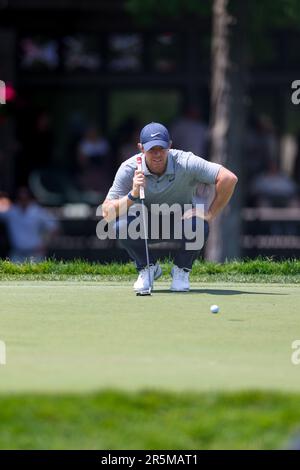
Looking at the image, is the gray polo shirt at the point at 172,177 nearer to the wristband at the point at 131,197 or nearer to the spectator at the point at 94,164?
the wristband at the point at 131,197

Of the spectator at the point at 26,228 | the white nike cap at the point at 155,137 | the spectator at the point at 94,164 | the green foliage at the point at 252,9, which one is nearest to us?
the white nike cap at the point at 155,137

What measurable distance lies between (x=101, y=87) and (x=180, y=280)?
14.3 meters

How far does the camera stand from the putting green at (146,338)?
7941 millimetres

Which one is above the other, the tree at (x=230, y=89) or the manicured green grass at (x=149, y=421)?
the tree at (x=230, y=89)

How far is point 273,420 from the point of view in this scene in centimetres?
731

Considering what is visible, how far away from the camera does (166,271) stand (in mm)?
12844

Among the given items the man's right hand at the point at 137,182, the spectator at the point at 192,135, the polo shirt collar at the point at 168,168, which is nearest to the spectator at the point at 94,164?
the spectator at the point at 192,135

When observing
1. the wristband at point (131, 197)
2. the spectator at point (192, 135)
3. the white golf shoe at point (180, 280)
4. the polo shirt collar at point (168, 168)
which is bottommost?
the white golf shoe at point (180, 280)

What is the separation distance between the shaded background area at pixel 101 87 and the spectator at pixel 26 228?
414cm

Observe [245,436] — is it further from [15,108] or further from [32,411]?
[15,108]

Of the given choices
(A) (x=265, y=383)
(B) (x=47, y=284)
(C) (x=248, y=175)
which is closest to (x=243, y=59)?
(C) (x=248, y=175)

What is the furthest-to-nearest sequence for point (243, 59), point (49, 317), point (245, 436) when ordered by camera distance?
point (243, 59)
point (49, 317)
point (245, 436)

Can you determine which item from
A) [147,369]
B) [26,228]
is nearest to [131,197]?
[147,369]

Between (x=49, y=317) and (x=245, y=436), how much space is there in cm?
304
